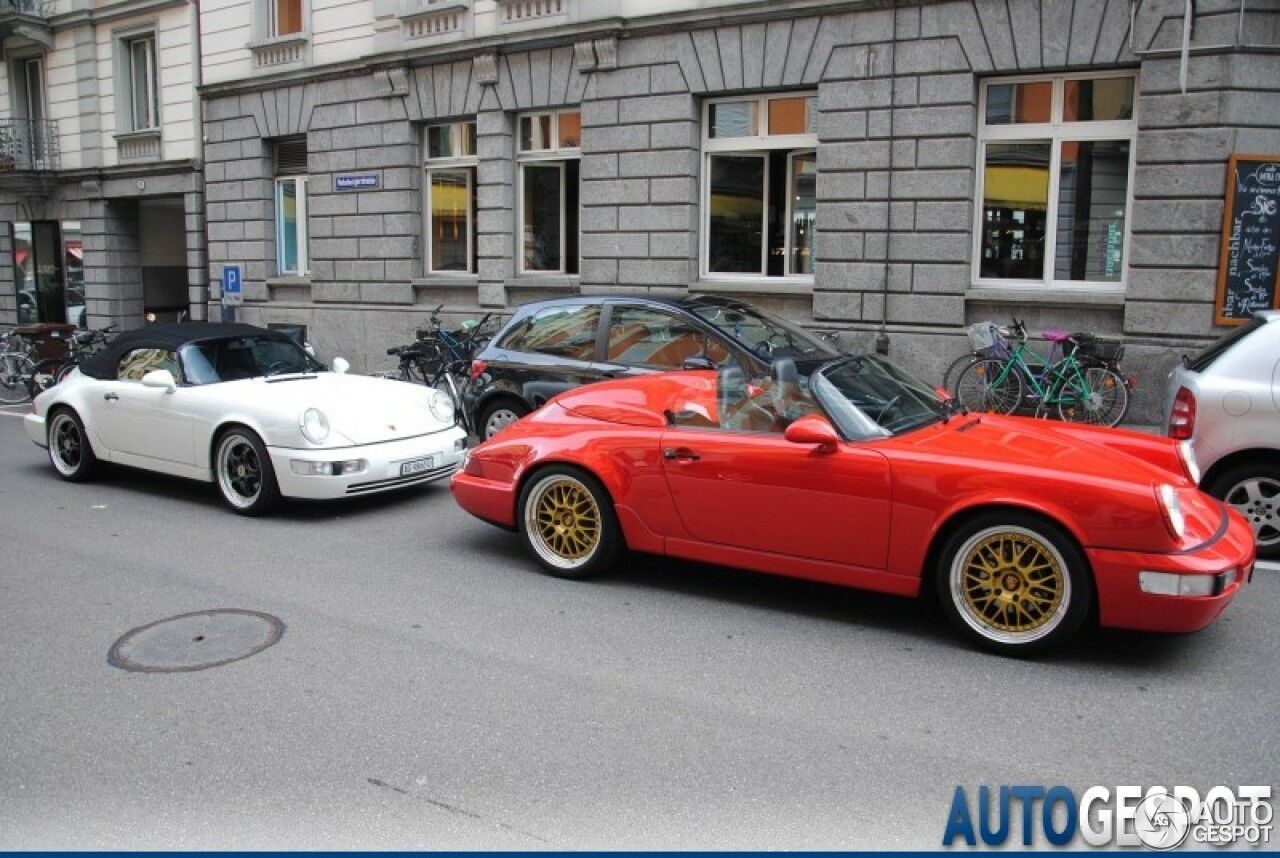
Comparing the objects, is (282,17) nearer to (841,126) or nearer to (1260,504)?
(841,126)

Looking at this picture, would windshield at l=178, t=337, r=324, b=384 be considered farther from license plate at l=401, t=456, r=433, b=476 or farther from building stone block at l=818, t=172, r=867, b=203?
building stone block at l=818, t=172, r=867, b=203

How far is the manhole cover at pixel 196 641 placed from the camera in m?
4.96

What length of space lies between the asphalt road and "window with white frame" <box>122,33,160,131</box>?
1903 cm

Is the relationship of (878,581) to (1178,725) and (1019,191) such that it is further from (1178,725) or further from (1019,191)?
(1019,191)

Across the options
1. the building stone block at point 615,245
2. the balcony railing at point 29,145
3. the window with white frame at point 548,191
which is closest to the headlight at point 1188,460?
the building stone block at point 615,245

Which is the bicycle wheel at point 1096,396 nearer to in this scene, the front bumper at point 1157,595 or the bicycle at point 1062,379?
the bicycle at point 1062,379

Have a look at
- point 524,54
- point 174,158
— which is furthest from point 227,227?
point 524,54

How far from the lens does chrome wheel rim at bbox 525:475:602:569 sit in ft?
20.6

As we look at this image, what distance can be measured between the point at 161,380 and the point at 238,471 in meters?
1.09

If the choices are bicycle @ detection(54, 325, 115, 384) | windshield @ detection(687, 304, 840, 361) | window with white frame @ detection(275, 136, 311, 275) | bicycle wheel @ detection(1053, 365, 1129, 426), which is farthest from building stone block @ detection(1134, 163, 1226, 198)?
bicycle @ detection(54, 325, 115, 384)

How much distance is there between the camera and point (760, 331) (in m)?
9.41

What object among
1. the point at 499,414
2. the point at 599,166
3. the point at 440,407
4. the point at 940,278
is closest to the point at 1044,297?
the point at 940,278

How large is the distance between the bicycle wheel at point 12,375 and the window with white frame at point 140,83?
7641mm

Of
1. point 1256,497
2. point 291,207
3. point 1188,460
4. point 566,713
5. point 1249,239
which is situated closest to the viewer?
point 566,713
